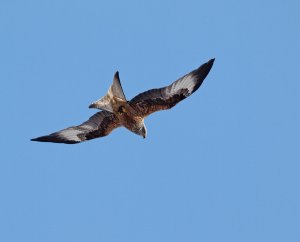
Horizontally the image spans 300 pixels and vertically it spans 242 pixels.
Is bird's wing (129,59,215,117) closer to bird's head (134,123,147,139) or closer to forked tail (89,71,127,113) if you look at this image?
forked tail (89,71,127,113)

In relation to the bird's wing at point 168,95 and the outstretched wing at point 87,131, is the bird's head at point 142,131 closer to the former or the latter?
the bird's wing at point 168,95

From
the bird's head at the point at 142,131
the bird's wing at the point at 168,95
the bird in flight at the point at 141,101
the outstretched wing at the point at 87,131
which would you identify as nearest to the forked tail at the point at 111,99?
the bird in flight at the point at 141,101

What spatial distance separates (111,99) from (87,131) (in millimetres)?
2086

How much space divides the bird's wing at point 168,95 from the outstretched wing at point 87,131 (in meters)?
1.31

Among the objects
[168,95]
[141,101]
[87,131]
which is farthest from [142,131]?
[87,131]

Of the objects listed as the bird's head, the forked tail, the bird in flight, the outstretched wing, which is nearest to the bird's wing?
the bird in flight

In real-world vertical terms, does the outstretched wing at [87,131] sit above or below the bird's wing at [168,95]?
above

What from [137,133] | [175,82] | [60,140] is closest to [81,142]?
[60,140]

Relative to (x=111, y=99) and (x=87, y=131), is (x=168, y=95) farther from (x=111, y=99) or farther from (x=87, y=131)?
(x=87, y=131)

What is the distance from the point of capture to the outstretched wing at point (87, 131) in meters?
19.1

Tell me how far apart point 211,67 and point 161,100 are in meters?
1.60

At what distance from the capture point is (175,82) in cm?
1806

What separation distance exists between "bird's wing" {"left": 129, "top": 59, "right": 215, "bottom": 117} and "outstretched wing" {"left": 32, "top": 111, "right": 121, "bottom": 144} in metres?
1.31

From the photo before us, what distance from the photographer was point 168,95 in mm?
18047
